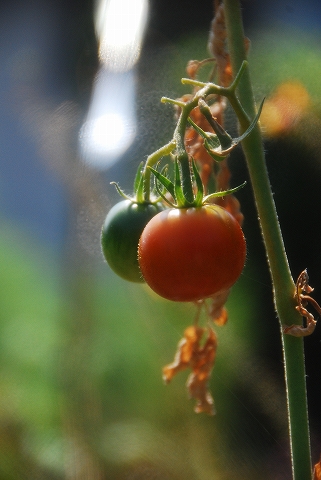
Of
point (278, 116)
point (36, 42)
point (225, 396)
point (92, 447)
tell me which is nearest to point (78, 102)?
point (36, 42)

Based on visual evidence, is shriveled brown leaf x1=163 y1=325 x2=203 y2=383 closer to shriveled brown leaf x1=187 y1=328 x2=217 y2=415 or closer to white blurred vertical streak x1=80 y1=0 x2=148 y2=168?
shriveled brown leaf x1=187 y1=328 x2=217 y2=415

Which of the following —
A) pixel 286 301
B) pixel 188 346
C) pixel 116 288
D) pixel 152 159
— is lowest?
pixel 116 288

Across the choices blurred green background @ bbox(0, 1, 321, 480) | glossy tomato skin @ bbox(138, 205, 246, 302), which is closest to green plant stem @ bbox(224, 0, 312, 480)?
glossy tomato skin @ bbox(138, 205, 246, 302)

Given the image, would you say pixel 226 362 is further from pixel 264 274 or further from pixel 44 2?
pixel 44 2

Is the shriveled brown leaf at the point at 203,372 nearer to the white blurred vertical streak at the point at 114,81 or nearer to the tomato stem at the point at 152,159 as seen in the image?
the tomato stem at the point at 152,159

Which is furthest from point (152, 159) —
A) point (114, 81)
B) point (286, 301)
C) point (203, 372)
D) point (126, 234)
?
point (114, 81)

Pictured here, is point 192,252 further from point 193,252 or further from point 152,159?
point 152,159

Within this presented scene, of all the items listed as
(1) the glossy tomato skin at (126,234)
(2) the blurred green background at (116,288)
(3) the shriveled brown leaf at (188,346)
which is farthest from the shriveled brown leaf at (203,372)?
(2) the blurred green background at (116,288)
